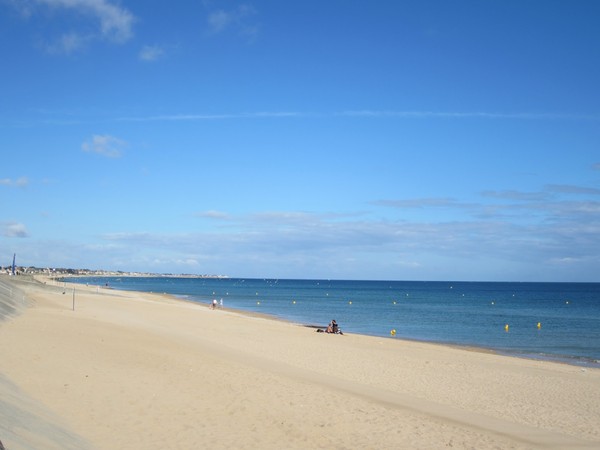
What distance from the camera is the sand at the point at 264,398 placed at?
10125 mm

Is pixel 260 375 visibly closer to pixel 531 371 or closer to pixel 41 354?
pixel 41 354

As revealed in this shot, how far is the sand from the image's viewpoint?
33.2ft

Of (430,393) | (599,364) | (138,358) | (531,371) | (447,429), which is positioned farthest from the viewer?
(599,364)

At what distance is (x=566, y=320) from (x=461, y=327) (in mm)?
16858

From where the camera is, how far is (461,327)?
1849 inches

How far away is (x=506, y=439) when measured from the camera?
36.9 ft

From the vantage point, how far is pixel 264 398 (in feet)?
43.5

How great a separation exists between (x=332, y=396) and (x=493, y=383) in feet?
23.2

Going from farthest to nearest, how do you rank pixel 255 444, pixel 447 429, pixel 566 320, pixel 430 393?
pixel 566 320
pixel 430 393
pixel 447 429
pixel 255 444

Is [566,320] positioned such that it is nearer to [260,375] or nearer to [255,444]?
[260,375]

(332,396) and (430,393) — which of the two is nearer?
(332,396)

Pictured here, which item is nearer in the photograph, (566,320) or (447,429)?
(447,429)

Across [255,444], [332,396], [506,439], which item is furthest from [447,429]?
[255,444]

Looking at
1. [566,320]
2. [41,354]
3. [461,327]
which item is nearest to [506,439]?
[41,354]
